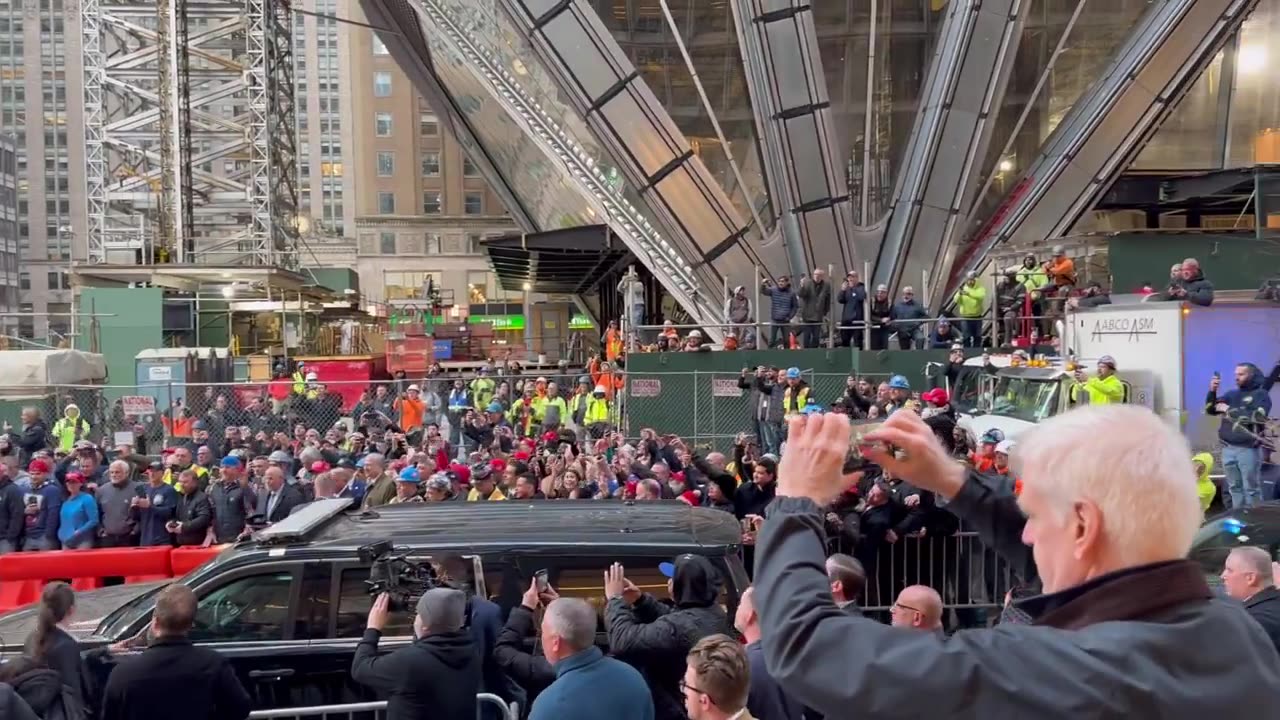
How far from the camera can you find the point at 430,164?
97812 mm

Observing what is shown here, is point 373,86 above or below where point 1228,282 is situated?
above

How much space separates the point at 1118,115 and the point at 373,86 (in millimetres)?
77974

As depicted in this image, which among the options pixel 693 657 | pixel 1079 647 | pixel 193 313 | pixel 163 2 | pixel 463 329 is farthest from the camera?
pixel 463 329

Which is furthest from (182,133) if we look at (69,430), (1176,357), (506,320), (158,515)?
(1176,357)

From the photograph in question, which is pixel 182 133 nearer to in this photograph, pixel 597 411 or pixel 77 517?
pixel 597 411

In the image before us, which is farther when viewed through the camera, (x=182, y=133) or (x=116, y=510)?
(x=182, y=133)

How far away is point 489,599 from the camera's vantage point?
684cm

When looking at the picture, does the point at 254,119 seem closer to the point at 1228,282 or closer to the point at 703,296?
the point at 703,296

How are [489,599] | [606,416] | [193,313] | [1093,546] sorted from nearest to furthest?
1. [1093,546]
2. [489,599]
3. [606,416]
4. [193,313]

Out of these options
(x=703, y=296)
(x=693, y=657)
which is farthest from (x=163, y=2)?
(x=693, y=657)

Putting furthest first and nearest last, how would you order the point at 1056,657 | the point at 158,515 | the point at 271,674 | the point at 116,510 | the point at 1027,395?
the point at 1027,395, the point at 116,510, the point at 158,515, the point at 271,674, the point at 1056,657

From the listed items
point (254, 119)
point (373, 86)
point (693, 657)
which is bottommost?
point (693, 657)

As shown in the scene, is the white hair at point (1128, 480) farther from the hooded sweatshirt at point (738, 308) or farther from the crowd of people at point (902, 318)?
the hooded sweatshirt at point (738, 308)

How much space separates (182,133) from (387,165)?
5126 cm
